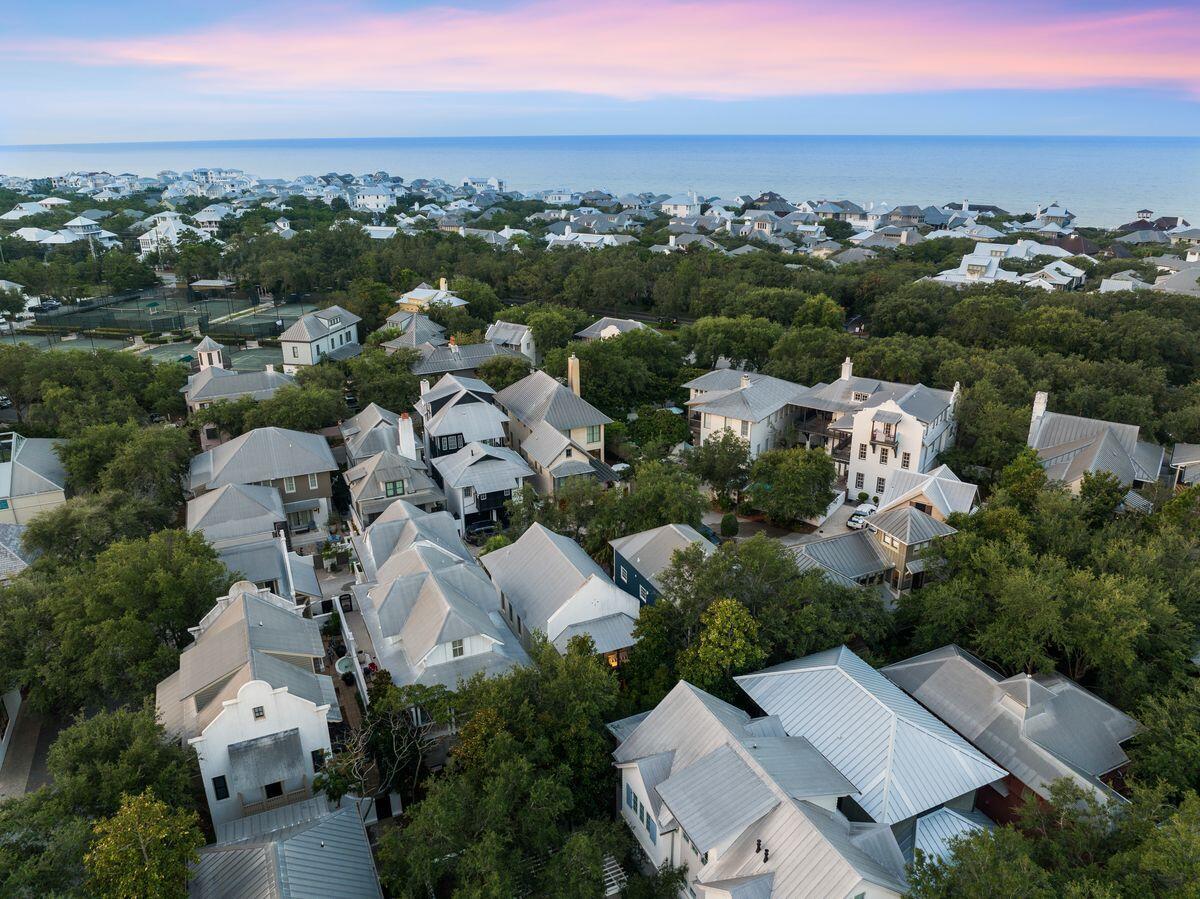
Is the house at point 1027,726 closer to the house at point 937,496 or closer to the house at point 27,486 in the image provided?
the house at point 937,496

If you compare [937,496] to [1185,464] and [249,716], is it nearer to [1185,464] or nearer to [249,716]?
[1185,464]

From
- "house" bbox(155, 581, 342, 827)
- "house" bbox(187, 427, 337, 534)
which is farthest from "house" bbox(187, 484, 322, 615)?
"house" bbox(155, 581, 342, 827)

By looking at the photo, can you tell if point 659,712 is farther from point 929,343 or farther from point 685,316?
point 685,316

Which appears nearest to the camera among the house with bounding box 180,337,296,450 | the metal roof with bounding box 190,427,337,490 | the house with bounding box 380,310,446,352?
the metal roof with bounding box 190,427,337,490

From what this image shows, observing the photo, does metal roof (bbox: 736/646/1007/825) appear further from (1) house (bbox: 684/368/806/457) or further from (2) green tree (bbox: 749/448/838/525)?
(1) house (bbox: 684/368/806/457)

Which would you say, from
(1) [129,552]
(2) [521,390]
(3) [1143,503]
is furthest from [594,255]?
(1) [129,552]

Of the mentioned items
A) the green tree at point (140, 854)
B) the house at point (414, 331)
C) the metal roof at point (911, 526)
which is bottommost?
the metal roof at point (911, 526)

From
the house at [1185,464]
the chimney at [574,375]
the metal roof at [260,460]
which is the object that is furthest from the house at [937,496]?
the metal roof at [260,460]
